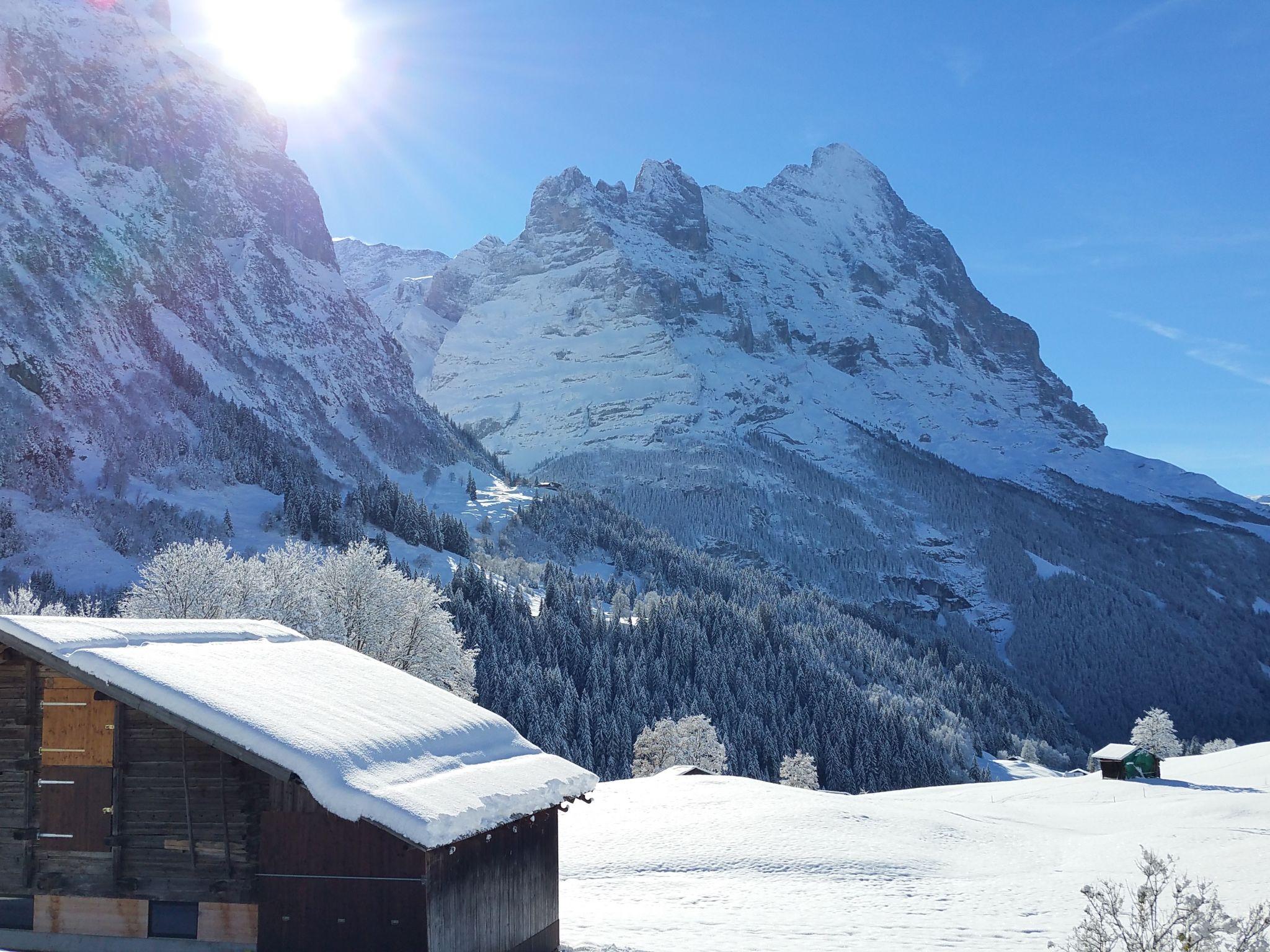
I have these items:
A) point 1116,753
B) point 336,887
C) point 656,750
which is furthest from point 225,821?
point 1116,753

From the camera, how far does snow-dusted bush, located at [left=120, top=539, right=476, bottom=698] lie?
5300 centimetres

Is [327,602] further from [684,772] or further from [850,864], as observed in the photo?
[850,864]

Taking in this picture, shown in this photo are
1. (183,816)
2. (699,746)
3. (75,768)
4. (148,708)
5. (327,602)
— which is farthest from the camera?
(699,746)

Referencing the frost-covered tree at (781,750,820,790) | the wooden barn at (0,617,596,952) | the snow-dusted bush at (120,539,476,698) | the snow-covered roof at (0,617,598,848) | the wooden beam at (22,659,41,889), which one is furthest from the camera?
the frost-covered tree at (781,750,820,790)

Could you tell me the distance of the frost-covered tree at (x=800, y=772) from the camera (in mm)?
89675

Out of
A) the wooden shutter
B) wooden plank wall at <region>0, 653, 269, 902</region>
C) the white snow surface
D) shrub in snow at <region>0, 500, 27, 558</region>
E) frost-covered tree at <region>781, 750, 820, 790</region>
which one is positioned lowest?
the white snow surface

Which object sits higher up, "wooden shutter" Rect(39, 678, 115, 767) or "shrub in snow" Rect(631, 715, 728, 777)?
"wooden shutter" Rect(39, 678, 115, 767)

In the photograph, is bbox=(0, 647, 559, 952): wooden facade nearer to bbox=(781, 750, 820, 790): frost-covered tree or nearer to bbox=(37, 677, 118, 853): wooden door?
bbox=(37, 677, 118, 853): wooden door

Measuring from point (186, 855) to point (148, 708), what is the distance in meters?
2.94

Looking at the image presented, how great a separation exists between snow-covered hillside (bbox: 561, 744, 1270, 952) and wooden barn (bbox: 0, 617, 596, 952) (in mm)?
5615

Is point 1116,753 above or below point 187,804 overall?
below

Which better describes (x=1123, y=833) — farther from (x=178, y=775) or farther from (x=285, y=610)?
(x=285, y=610)

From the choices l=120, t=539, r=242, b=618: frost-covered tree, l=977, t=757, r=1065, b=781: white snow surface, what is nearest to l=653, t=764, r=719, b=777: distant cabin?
l=120, t=539, r=242, b=618: frost-covered tree

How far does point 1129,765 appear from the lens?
250ft
